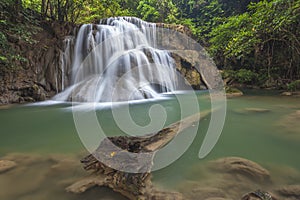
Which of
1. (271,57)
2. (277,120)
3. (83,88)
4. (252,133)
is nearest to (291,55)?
(271,57)

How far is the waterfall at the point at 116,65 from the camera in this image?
258 inches

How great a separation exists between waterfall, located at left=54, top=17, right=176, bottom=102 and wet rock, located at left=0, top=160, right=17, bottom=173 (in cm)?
425

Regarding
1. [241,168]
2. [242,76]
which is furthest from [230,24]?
[241,168]

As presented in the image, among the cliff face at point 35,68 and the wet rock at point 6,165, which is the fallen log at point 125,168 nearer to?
the wet rock at point 6,165

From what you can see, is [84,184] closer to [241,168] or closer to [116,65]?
[241,168]

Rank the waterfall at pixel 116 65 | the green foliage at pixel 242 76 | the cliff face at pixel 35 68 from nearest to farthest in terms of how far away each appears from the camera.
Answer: the cliff face at pixel 35 68 → the waterfall at pixel 116 65 → the green foliage at pixel 242 76

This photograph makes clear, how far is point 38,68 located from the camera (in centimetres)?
716

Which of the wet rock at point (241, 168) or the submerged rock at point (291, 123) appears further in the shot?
the submerged rock at point (291, 123)

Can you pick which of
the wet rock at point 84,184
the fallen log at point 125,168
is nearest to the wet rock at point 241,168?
the fallen log at point 125,168

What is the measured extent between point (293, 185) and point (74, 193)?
1.64 meters

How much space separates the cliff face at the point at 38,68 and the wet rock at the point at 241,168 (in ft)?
21.0

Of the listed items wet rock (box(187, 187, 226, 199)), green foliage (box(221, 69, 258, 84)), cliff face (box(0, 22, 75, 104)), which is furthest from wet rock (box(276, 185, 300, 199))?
green foliage (box(221, 69, 258, 84))

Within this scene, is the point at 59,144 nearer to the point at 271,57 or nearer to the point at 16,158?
the point at 16,158

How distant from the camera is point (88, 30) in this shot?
8.29 m
